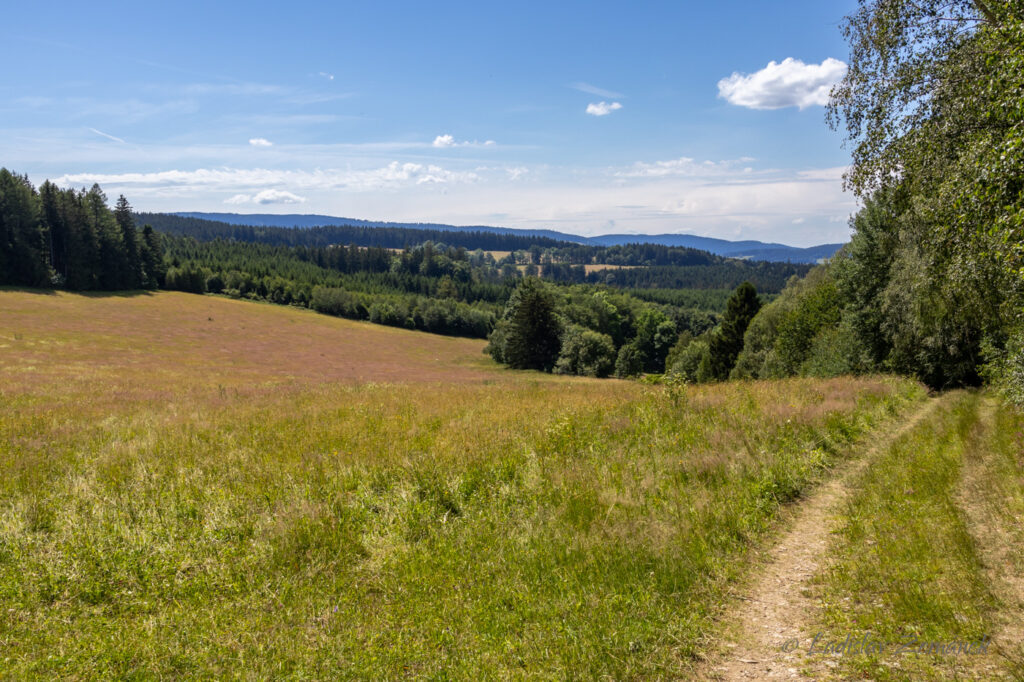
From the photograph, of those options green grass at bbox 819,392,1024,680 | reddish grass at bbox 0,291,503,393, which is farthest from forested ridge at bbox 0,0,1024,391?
reddish grass at bbox 0,291,503,393

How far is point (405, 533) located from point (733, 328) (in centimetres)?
6233

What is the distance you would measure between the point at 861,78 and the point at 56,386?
2929 centimetres

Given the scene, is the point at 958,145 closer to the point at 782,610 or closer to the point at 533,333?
the point at 782,610

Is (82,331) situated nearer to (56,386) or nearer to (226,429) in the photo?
(56,386)

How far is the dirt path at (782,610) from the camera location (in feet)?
13.7

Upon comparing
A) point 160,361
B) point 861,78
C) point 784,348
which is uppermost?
point 861,78

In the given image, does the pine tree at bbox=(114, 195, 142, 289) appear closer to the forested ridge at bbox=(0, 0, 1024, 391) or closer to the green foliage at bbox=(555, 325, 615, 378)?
the forested ridge at bbox=(0, 0, 1024, 391)

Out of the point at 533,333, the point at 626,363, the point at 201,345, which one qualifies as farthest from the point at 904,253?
→ the point at 626,363

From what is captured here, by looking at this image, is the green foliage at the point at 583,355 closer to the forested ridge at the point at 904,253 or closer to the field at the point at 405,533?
the forested ridge at the point at 904,253

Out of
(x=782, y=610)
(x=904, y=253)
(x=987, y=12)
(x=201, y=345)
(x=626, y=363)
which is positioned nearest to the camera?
(x=782, y=610)

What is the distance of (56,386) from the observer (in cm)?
2045

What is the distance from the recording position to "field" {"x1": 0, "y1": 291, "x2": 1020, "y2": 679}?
174 inches

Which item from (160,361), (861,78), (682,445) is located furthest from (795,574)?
(160,361)

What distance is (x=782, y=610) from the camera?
5.05 m
